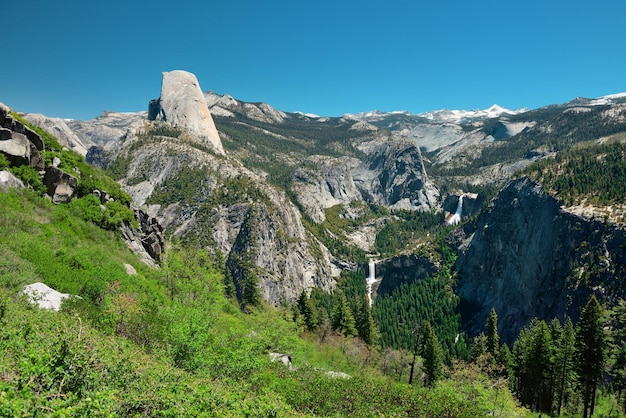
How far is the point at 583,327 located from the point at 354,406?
35901 millimetres

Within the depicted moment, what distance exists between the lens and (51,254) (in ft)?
64.0

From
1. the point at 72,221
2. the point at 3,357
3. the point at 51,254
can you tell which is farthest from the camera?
the point at 72,221

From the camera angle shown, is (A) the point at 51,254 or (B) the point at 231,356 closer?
(B) the point at 231,356

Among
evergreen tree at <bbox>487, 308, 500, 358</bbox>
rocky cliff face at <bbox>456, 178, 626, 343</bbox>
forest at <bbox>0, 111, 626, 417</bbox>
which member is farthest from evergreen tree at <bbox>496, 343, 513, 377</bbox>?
rocky cliff face at <bbox>456, 178, 626, 343</bbox>

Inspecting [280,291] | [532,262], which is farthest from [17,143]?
[532,262]

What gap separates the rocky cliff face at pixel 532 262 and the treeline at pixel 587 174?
17.5 feet

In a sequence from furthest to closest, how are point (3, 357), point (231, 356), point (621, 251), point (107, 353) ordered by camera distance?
point (621, 251), point (231, 356), point (107, 353), point (3, 357)

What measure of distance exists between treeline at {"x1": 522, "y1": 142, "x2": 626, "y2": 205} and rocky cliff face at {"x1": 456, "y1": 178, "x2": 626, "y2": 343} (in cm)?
534

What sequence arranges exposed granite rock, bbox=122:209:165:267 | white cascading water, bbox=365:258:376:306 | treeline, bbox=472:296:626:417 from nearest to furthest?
1. exposed granite rock, bbox=122:209:165:267
2. treeline, bbox=472:296:626:417
3. white cascading water, bbox=365:258:376:306

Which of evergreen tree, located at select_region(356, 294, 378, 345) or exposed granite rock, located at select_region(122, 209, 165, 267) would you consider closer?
exposed granite rock, located at select_region(122, 209, 165, 267)

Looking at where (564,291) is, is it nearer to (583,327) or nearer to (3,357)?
(583,327)

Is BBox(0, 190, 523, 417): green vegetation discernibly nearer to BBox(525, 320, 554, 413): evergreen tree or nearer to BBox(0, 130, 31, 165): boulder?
BBox(0, 130, 31, 165): boulder

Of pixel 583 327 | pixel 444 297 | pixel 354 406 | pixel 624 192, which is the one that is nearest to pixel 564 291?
pixel 624 192

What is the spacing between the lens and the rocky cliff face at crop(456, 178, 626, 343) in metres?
91.2
